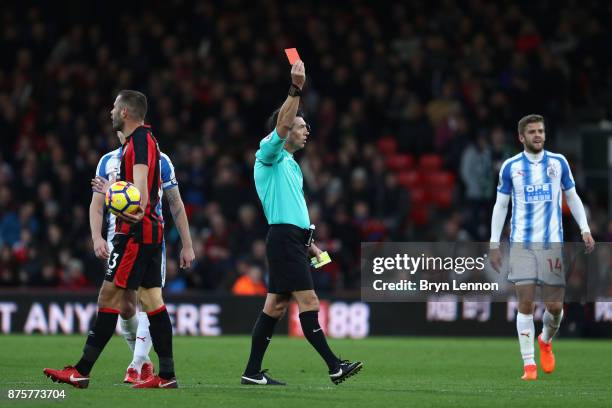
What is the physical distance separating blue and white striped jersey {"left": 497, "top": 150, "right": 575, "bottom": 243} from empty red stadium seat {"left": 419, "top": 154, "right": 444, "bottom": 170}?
35.9 feet

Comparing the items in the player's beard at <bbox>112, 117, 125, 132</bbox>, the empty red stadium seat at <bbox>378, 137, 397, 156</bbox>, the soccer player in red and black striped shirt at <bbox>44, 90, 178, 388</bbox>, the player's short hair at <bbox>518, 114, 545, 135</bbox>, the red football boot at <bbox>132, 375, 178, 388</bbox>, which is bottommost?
the red football boot at <bbox>132, 375, 178, 388</bbox>

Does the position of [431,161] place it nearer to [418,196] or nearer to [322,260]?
[418,196]

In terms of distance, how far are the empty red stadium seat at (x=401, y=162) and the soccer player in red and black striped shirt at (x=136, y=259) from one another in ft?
44.6

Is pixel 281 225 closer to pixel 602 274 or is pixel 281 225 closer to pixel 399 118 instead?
pixel 602 274

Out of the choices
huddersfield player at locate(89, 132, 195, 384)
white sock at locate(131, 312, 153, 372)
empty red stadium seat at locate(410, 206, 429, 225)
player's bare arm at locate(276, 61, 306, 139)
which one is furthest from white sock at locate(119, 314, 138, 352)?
empty red stadium seat at locate(410, 206, 429, 225)

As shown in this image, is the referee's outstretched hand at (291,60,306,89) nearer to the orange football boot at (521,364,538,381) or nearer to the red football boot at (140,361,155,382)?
the red football boot at (140,361,155,382)

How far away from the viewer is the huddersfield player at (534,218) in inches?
464

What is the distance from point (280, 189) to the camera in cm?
1032

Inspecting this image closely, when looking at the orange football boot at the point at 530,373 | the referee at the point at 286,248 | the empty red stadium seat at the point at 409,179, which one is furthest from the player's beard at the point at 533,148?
the empty red stadium seat at the point at 409,179

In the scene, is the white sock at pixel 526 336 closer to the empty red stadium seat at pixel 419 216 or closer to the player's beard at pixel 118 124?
the player's beard at pixel 118 124

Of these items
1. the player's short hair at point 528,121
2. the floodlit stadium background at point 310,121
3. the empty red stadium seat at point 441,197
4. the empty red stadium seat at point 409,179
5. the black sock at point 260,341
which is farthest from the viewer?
the empty red stadium seat at point 409,179

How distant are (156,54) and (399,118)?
486cm

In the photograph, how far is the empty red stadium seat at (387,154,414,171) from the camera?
910 inches

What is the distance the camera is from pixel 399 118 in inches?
914
